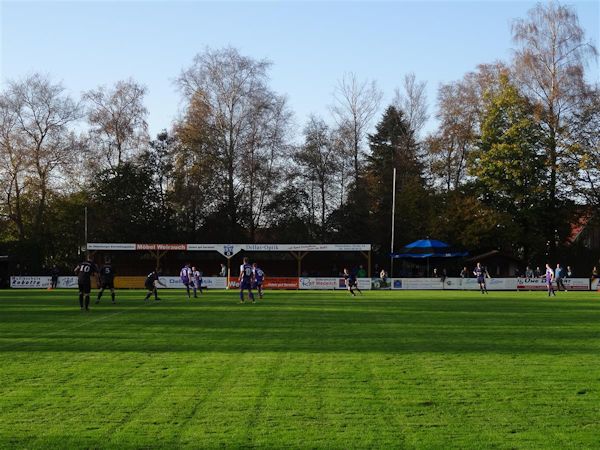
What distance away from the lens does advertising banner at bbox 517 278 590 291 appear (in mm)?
51219

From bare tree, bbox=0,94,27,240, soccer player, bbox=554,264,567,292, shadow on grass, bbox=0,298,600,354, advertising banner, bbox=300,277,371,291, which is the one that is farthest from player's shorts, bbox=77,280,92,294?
bare tree, bbox=0,94,27,240

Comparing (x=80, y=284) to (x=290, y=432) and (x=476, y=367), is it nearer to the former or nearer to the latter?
(x=476, y=367)

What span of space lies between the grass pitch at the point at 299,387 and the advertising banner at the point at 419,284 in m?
33.4

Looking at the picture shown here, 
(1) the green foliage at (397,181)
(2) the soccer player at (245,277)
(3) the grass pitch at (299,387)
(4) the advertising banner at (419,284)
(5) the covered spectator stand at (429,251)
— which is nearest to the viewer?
(3) the grass pitch at (299,387)

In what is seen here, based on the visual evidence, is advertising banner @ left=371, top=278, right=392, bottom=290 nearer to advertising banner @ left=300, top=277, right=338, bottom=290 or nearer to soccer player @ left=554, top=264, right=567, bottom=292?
advertising banner @ left=300, top=277, right=338, bottom=290

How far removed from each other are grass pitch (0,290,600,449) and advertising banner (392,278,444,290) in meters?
33.4

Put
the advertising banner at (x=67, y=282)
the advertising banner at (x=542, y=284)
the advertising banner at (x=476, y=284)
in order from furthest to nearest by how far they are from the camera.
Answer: the advertising banner at (x=67, y=282) < the advertising banner at (x=476, y=284) < the advertising banner at (x=542, y=284)

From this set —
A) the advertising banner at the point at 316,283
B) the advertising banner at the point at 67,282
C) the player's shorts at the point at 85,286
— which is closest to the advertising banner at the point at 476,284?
the advertising banner at the point at 316,283

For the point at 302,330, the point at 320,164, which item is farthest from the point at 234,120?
the point at 302,330

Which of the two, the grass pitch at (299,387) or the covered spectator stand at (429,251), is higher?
the covered spectator stand at (429,251)

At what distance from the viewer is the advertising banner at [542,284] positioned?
2016 inches

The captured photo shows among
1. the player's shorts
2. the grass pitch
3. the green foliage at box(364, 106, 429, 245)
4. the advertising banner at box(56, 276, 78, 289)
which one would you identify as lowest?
the grass pitch

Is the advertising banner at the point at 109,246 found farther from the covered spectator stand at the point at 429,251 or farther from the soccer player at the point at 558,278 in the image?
the soccer player at the point at 558,278

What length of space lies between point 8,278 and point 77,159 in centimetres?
1587
